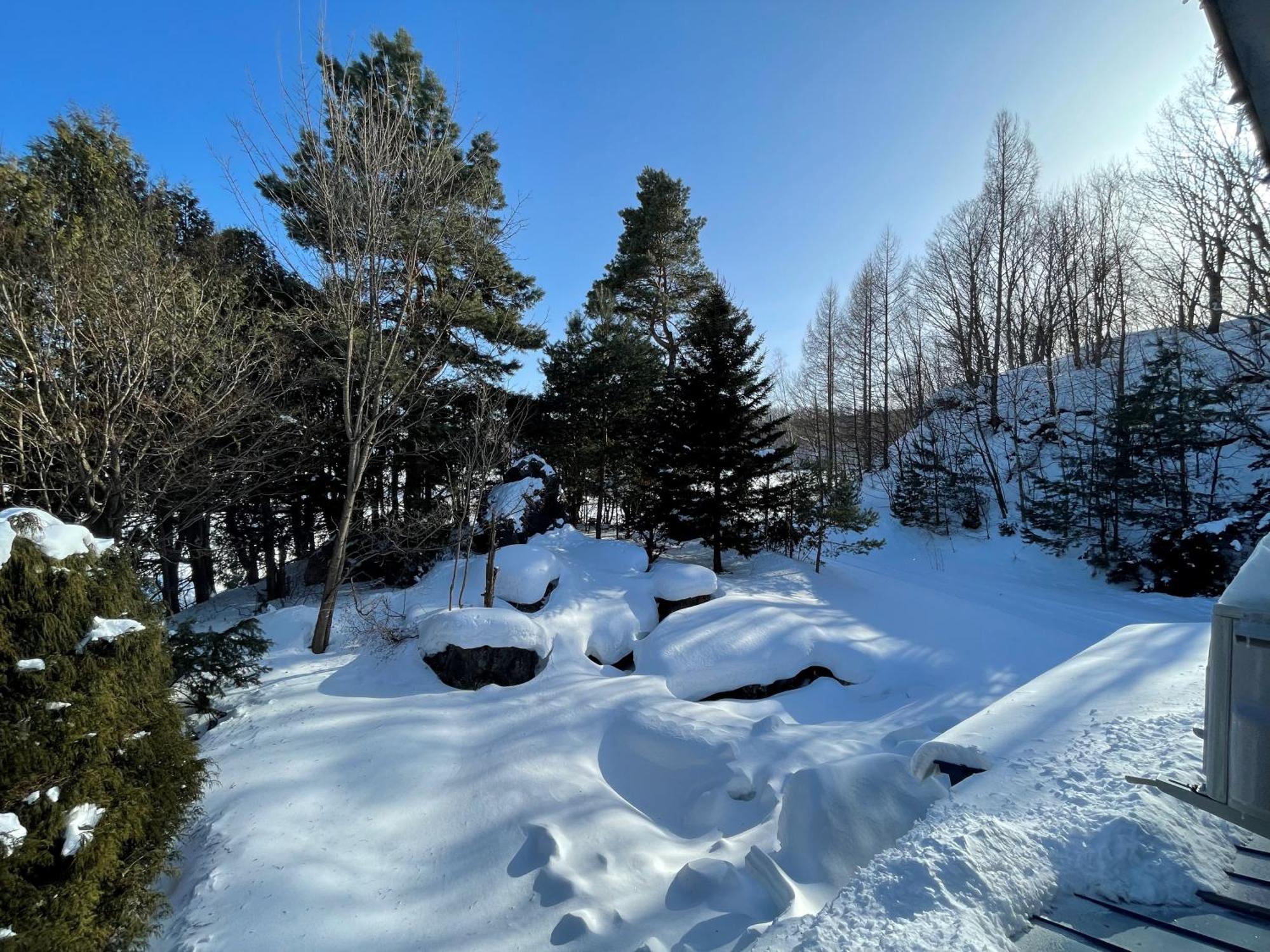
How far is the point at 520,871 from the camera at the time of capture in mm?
3262

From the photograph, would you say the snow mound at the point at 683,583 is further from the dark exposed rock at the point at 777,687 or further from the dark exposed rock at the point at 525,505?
the dark exposed rock at the point at 525,505

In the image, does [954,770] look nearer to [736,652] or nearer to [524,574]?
[736,652]

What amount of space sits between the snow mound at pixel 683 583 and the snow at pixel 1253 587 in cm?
799

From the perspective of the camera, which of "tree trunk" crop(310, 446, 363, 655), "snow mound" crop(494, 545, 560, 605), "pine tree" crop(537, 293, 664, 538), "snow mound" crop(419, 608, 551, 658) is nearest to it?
"snow mound" crop(419, 608, 551, 658)

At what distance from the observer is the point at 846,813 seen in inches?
122

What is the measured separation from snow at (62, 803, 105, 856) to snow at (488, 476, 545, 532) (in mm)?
9409

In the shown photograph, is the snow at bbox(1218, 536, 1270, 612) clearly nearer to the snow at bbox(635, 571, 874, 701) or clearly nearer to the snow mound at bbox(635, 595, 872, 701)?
the snow mound at bbox(635, 595, 872, 701)

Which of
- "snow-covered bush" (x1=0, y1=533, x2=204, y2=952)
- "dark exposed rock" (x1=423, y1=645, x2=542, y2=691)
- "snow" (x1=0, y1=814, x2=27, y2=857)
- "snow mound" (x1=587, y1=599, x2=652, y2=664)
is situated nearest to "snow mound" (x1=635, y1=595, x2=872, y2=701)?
"snow mound" (x1=587, y1=599, x2=652, y2=664)

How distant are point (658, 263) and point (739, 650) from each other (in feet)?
49.3

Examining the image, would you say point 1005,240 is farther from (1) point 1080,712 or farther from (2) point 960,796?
(2) point 960,796

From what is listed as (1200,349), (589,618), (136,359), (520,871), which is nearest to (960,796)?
(520,871)

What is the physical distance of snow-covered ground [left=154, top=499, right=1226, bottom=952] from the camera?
2068 mm

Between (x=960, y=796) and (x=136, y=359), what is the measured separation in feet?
28.6

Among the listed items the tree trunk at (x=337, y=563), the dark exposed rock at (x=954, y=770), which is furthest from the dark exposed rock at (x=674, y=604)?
the dark exposed rock at (x=954, y=770)
